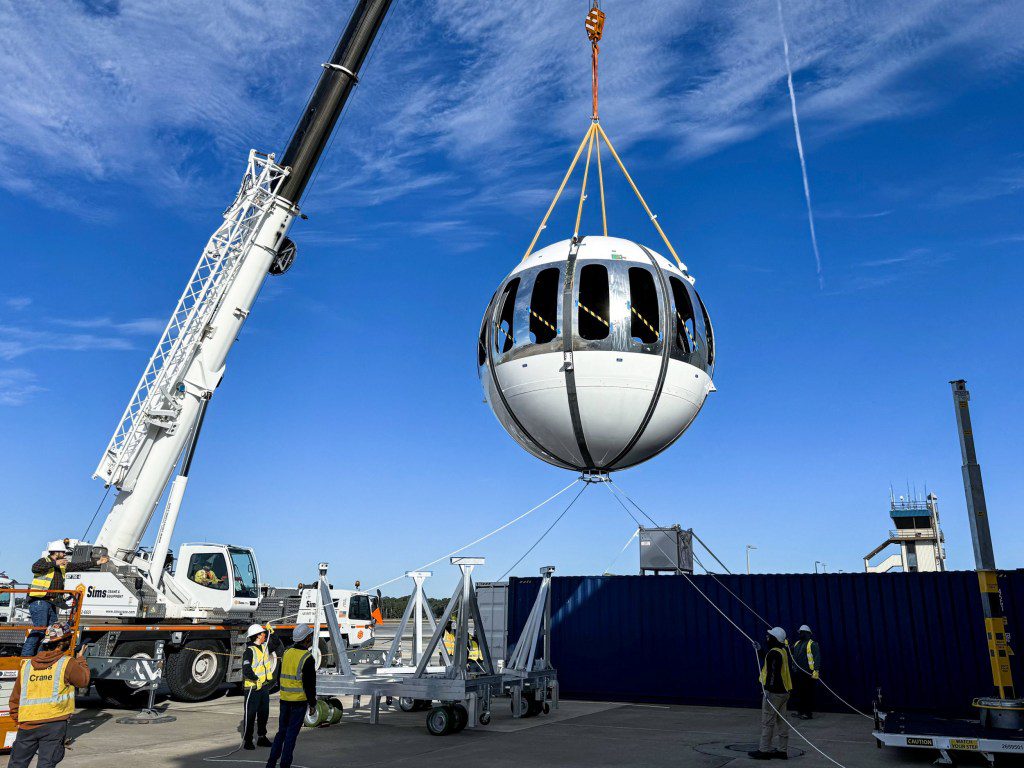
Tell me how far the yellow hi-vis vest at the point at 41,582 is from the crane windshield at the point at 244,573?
5.26 metres

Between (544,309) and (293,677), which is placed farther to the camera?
(544,309)

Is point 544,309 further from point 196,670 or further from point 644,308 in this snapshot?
point 196,670

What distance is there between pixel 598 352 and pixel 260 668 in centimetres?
623

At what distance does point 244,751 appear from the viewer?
10.2 meters

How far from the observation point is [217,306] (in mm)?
16312

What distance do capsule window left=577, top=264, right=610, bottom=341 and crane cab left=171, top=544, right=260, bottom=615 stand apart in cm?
1272

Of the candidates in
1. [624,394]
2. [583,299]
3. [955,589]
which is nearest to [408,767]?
[624,394]

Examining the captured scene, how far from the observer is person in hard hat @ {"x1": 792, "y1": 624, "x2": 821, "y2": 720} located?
44.1 feet

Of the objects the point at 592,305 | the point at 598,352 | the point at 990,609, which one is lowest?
the point at 990,609

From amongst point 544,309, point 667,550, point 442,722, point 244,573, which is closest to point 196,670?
point 244,573

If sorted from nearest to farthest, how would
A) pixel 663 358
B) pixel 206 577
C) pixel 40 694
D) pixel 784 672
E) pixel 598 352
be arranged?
1. pixel 40 694
2. pixel 598 352
3. pixel 663 358
4. pixel 784 672
5. pixel 206 577

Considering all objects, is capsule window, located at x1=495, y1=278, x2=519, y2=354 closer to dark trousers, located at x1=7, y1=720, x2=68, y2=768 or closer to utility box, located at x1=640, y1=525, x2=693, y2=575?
dark trousers, located at x1=7, y1=720, x2=68, y2=768

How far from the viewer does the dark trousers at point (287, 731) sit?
7.91 m

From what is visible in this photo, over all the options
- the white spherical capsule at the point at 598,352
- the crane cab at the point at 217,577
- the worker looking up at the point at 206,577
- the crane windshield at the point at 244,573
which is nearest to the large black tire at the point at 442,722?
the white spherical capsule at the point at 598,352
